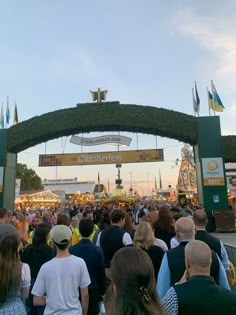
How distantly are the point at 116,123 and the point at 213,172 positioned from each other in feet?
20.6

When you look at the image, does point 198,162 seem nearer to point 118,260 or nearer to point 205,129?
point 205,129

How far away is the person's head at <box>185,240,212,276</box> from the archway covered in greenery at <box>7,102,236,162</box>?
14.6 metres

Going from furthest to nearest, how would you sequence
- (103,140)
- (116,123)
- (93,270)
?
(103,140)
(116,123)
(93,270)

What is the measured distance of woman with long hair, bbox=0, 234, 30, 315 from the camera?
8.53 ft

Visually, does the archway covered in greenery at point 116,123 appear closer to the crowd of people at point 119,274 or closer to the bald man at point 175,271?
the crowd of people at point 119,274

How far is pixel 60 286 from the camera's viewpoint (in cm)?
290

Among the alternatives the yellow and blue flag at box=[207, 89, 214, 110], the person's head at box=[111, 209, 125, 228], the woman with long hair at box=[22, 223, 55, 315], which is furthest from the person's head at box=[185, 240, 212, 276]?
the yellow and blue flag at box=[207, 89, 214, 110]

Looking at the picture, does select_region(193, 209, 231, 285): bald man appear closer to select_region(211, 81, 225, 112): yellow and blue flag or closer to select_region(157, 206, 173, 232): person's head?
select_region(157, 206, 173, 232): person's head

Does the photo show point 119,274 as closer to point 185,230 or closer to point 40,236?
point 185,230

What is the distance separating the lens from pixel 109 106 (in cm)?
1695

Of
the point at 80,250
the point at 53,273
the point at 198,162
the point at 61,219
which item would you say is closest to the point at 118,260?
the point at 53,273

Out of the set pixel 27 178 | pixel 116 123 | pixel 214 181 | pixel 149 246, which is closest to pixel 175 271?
pixel 149 246

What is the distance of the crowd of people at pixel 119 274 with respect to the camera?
1.75m

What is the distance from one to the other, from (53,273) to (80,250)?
949mm
